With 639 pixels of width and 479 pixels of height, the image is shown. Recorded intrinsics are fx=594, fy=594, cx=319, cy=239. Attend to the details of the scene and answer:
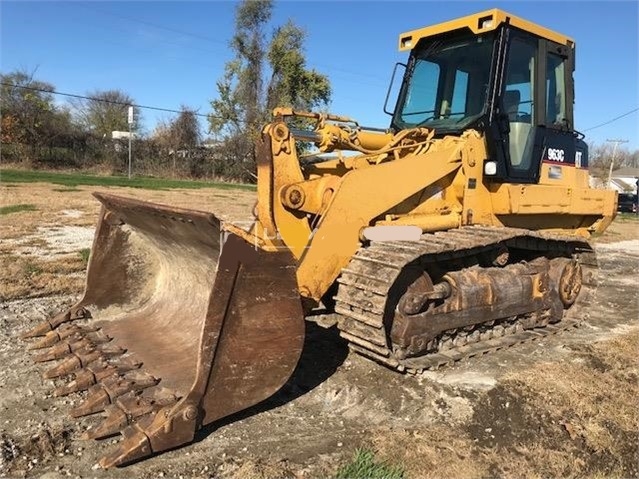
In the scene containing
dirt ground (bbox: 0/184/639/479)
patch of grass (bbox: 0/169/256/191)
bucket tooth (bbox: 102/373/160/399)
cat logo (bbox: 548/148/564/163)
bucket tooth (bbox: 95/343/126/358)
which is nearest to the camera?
dirt ground (bbox: 0/184/639/479)

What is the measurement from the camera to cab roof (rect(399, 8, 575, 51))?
5.58 meters

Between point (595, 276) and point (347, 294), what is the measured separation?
3.59 meters

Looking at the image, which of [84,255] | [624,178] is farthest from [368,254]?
[624,178]

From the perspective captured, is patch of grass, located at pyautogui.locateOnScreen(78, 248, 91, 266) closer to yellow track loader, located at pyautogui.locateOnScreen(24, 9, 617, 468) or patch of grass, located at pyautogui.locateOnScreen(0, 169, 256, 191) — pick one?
yellow track loader, located at pyautogui.locateOnScreen(24, 9, 617, 468)

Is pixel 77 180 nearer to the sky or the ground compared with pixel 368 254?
nearer to the ground

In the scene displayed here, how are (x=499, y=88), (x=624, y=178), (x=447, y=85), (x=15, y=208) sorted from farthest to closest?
(x=624, y=178), (x=15, y=208), (x=447, y=85), (x=499, y=88)

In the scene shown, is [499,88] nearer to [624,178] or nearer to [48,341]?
[48,341]

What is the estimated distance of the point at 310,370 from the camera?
4.73 meters

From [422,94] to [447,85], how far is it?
317mm

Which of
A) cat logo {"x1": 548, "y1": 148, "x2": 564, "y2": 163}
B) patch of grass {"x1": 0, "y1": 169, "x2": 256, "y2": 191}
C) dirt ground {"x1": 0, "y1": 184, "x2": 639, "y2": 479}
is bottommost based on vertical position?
dirt ground {"x1": 0, "y1": 184, "x2": 639, "y2": 479}

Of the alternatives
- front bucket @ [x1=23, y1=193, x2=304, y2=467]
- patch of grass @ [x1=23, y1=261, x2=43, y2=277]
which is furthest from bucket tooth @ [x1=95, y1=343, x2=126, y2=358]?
patch of grass @ [x1=23, y1=261, x2=43, y2=277]

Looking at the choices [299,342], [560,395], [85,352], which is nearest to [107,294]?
[85,352]

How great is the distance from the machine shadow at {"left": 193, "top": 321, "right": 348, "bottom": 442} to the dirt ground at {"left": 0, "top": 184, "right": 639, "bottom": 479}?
14 mm

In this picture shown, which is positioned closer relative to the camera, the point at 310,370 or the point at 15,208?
the point at 310,370
